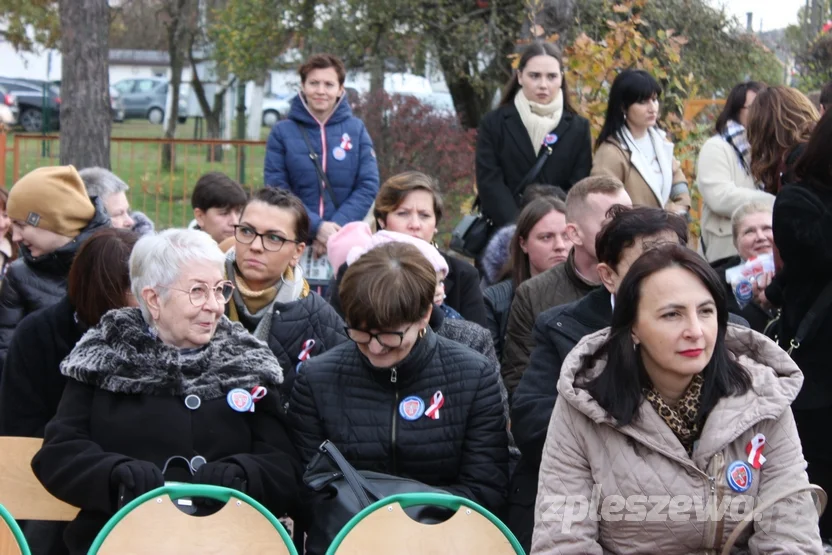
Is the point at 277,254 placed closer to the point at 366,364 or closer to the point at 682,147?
the point at 366,364

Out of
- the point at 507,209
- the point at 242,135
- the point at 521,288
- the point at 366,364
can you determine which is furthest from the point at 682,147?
the point at 242,135

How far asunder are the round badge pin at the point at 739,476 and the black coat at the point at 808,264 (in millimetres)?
1095

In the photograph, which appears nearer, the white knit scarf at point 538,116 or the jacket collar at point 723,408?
the jacket collar at point 723,408

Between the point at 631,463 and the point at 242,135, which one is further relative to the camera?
the point at 242,135

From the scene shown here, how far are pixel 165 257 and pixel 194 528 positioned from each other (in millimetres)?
1130

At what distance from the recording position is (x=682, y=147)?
386 inches

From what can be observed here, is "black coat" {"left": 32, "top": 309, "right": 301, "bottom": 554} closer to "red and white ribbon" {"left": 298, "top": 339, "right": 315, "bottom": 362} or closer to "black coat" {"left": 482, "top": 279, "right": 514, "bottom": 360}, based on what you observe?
"red and white ribbon" {"left": 298, "top": 339, "right": 315, "bottom": 362}

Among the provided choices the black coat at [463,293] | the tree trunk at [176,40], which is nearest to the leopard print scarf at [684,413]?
the black coat at [463,293]

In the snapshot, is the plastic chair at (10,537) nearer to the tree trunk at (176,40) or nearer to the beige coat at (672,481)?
the beige coat at (672,481)

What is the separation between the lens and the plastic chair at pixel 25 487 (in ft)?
13.0

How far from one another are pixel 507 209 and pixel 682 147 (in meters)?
3.51

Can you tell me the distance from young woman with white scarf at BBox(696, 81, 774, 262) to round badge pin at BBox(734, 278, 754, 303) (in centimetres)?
139

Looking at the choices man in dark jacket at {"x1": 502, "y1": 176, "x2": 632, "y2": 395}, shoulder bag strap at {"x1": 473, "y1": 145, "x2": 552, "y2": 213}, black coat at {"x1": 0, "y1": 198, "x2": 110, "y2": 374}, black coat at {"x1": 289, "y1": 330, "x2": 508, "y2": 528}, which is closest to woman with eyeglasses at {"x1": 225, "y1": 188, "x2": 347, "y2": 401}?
black coat at {"x1": 289, "y1": 330, "x2": 508, "y2": 528}

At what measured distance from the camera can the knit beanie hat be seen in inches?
212
